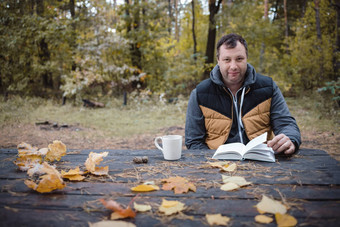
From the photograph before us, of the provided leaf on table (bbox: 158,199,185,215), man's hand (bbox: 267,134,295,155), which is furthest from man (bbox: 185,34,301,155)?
leaf on table (bbox: 158,199,185,215)

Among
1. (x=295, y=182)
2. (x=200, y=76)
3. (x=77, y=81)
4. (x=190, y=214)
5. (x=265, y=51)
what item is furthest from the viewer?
(x=265, y=51)

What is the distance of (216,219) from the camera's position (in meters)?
0.73

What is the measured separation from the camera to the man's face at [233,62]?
2089 mm

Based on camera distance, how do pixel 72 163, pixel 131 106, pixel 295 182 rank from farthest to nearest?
pixel 131 106, pixel 72 163, pixel 295 182

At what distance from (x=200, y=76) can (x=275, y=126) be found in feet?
24.6

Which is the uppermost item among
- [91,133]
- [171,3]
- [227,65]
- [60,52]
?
[171,3]

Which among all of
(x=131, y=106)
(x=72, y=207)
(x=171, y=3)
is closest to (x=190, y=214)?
(x=72, y=207)

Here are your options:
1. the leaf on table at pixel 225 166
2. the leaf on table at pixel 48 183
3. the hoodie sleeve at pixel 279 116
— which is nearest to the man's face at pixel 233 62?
the hoodie sleeve at pixel 279 116

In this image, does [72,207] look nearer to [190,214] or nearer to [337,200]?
[190,214]

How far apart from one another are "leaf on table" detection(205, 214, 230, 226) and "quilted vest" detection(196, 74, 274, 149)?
4.85ft

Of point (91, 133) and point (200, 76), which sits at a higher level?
point (200, 76)

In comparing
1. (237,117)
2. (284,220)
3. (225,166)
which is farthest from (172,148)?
(237,117)

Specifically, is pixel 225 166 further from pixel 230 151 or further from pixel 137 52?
pixel 137 52

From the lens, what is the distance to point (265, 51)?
14.9m
